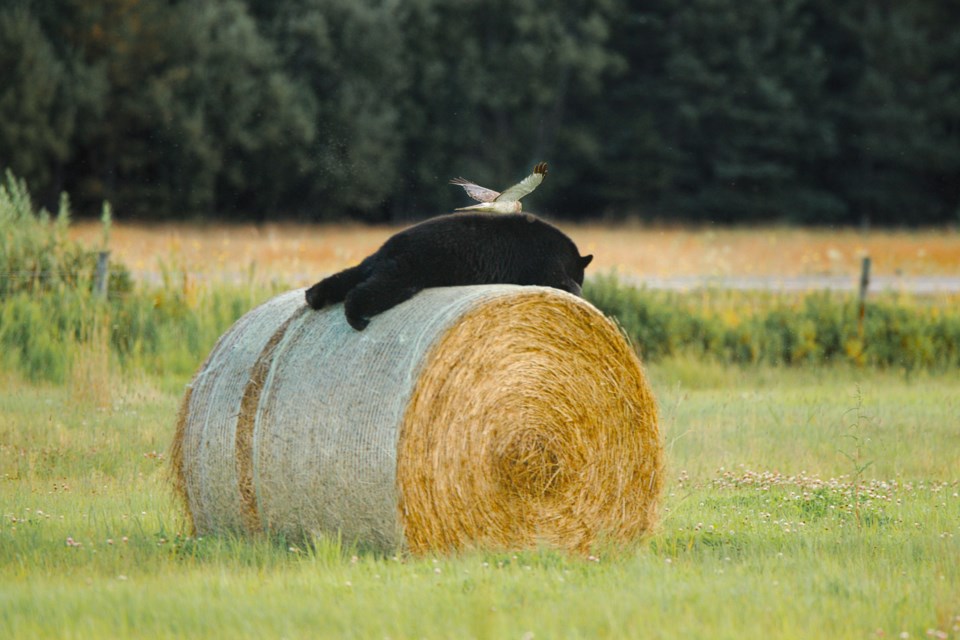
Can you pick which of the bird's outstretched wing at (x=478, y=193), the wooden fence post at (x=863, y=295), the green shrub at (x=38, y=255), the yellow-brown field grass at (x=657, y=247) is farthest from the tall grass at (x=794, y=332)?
the bird's outstretched wing at (x=478, y=193)

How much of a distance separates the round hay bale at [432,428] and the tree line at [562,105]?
35039mm

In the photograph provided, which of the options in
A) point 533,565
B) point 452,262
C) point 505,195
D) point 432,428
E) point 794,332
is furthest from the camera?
point 794,332

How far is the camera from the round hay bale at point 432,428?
21.6ft

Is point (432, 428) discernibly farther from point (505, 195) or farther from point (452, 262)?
point (505, 195)

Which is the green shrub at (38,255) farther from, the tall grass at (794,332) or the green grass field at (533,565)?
the tall grass at (794,332)

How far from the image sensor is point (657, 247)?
38531 millimetres

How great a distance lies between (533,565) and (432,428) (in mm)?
846

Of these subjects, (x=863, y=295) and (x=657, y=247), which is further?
(x=657, y=247)

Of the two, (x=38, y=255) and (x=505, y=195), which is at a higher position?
(x=505, y=195)

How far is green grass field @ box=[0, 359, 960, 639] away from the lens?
5375 millimetres

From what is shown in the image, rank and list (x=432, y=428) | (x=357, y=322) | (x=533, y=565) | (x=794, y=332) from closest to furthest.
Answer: (x=533, y=565) → (x=432, y=428) → (x=357, y=322) → (x=794, y=332)

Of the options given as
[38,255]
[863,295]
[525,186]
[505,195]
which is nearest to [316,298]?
[505,195]

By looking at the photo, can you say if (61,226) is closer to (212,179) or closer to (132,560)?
(132,560)

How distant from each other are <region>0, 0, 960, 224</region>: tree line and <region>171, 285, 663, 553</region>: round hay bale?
3504cm
